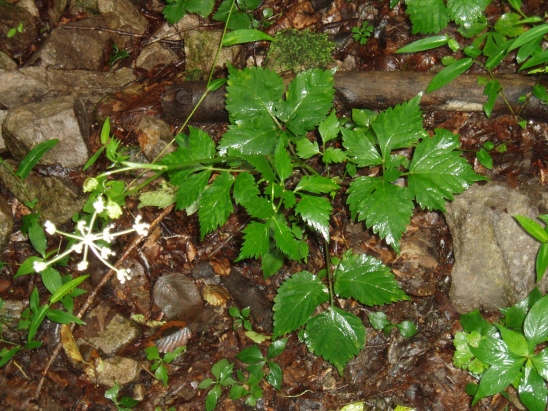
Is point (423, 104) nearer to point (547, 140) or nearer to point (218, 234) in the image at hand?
point (547, 140)

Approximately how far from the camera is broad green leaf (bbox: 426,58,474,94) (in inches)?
130

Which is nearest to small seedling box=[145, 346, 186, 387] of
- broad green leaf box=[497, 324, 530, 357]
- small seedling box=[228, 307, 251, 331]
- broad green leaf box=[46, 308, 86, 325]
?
small seedling box=[228, 307, 251, 331]

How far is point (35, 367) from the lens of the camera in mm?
3855

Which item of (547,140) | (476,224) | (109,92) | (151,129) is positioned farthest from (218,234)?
(547,140)

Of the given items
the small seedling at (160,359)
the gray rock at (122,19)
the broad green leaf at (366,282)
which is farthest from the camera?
the gray rock at (122,19)

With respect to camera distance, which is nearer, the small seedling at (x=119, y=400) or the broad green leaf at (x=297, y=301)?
the broad green leaf at (x=297, y=301)

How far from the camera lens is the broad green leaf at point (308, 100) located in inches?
125

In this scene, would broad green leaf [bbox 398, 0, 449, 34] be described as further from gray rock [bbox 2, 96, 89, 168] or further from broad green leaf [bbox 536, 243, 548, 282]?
gray rock [bbox 2, 96, 89, 168]

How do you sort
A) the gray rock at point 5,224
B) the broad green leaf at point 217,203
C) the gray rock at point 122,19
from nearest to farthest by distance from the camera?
the broad green leaf at point 217,203 < the gray rock at point 5,224 < the gray rock at point 122,19

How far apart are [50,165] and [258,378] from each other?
266cm

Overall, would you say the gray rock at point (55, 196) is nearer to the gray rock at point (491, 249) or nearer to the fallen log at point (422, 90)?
the fallen log at point (422, 90)

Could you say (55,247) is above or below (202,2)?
below

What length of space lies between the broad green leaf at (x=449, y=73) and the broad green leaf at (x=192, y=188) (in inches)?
72.0

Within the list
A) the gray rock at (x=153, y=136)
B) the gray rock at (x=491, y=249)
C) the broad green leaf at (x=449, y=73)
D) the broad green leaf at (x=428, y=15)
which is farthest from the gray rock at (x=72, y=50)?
the gray rock at (x=491, y=249)
